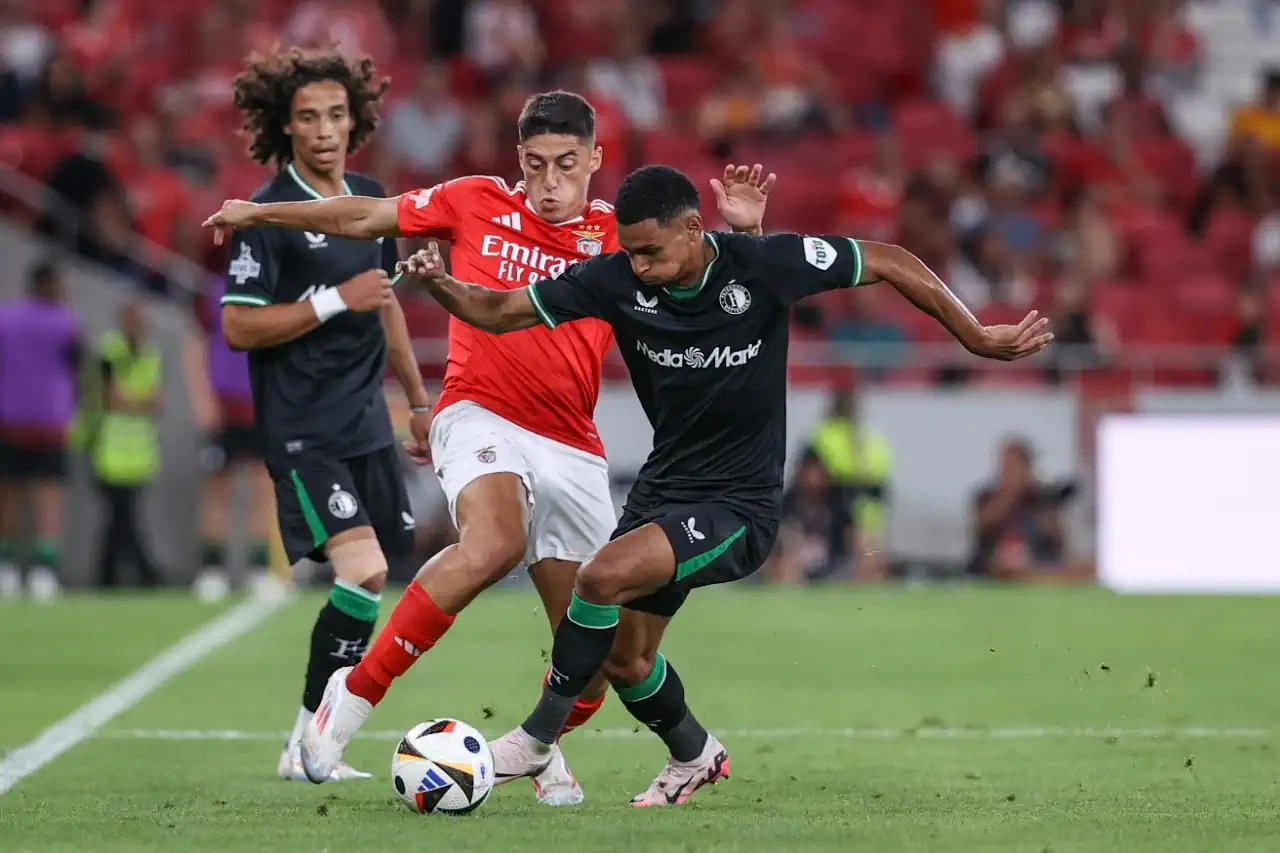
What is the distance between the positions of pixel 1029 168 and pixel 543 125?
1255 cm

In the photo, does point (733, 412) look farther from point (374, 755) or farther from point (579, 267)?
point (374, 755)

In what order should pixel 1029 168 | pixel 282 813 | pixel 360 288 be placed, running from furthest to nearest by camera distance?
pixel 1029 168, pixel 360 288, pixel 282 813

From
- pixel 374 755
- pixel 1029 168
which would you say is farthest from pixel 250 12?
pixel 374 755

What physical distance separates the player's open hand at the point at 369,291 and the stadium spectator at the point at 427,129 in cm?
1103

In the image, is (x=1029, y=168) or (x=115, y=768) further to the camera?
(x=1029, y=168)

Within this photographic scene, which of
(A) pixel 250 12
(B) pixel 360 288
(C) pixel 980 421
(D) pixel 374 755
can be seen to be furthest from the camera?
(A) pixel 250 12

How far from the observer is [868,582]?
15.6m

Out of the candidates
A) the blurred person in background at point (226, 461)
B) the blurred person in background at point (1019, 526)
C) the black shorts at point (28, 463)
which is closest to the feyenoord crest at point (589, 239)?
the blurred person in background at point (226, 461)

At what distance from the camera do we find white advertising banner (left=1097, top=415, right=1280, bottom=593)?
14.9 m

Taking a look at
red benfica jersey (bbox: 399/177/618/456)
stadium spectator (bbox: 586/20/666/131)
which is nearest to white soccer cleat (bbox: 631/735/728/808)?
red benfica jersey (bbox: 399/177/618/456)

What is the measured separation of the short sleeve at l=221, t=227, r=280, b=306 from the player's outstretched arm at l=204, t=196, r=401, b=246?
75 cm

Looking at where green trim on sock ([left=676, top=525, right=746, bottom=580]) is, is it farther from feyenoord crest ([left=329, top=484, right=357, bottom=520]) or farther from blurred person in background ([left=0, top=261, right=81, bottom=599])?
blurred person in background ([left=0, top=261, right=81, bottom=599])

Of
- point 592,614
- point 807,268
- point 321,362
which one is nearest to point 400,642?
point 592,614

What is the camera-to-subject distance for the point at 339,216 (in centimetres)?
663
